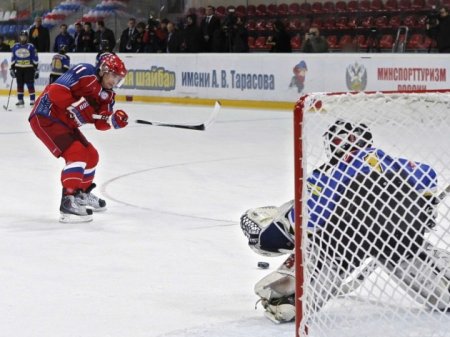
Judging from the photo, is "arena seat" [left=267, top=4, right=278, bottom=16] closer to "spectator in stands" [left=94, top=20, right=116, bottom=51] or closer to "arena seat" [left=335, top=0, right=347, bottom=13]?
"arena seat" [left=335, top=0, right=347, bottom=13]

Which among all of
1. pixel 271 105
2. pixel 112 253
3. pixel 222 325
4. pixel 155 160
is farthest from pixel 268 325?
pixel 271 105

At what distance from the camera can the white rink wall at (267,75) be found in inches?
503

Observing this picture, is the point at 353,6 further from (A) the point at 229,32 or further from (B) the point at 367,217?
(B) the point at 367,217

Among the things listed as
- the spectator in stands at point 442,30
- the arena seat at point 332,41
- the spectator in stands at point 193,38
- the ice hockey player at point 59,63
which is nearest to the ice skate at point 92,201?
the spectator in stands at point 442,30

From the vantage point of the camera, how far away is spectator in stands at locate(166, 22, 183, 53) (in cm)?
1638

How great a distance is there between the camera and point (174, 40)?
16500 mm

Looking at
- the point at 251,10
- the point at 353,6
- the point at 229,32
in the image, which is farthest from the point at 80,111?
the point at 251,10

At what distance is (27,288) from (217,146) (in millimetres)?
5969

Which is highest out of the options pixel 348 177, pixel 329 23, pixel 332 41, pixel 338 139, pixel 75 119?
pixel 338 139

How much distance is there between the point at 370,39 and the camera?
15.0 m

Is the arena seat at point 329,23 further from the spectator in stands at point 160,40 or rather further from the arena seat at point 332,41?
the spectator in stands at point 160,40

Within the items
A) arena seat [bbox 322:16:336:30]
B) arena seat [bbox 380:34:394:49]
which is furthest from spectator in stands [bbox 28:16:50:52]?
arena seat [bbox 380:34:394:49]

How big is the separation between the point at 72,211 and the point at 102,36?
40.8ft

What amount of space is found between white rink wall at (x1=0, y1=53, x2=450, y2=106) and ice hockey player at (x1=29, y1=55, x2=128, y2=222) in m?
6.84
